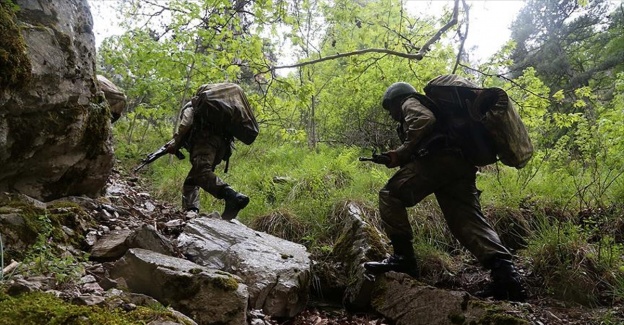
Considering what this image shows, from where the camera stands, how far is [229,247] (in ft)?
13.2

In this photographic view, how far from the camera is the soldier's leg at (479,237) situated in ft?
12.0

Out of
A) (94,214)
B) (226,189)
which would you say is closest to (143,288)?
(94,214)

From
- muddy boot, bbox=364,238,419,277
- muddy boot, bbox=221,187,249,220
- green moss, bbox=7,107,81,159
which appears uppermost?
green moss, bbox=7,107,81,159

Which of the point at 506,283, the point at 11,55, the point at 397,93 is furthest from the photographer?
the point at 397,93

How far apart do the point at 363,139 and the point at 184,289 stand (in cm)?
825

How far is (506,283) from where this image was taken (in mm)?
3660

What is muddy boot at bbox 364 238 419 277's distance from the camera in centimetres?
414

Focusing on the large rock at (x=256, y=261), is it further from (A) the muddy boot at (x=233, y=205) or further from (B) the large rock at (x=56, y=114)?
(B) the large rock at (x=56, y=114)

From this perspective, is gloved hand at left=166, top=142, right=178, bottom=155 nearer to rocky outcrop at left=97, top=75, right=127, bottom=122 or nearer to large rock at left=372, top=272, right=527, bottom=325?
rocky outcrop at left=97, top=75, right=127, bottom=122

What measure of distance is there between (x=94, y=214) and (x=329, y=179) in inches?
165

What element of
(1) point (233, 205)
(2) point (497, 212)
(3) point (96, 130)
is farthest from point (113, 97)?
(2) point (497, 212)

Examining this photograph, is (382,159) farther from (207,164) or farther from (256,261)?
(207,164)

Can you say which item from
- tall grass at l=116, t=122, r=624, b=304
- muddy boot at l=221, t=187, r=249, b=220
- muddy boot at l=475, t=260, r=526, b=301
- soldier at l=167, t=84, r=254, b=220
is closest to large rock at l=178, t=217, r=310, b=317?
muddy boot at l=221, t=187, r=249, b=220

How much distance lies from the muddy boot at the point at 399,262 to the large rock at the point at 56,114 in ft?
11.3
